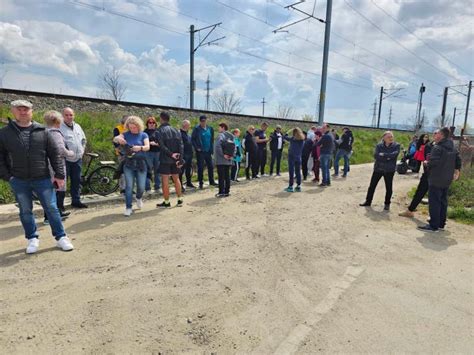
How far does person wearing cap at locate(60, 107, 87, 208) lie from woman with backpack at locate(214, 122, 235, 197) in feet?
9.75

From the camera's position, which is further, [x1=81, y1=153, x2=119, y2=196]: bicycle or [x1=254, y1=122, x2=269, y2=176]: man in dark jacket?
[x1=254, y1=122, x2=269, y2=176]: man in dark jacket

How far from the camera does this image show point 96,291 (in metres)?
3.54

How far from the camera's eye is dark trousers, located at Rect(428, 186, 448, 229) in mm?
6109

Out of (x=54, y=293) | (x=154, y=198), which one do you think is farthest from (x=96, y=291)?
(x=154, y=198)

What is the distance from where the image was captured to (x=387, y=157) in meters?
7.32

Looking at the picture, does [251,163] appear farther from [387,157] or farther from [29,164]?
[29,164]

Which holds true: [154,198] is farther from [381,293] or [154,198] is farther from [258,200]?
[381,293]

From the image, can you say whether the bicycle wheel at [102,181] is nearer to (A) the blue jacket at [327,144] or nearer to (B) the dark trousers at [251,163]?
(B) the dark trousers at [251,163]

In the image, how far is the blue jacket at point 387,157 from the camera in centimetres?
729

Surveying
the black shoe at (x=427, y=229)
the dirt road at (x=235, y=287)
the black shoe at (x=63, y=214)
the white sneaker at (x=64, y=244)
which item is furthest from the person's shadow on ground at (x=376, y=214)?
the black shoe at (x=63, y=214)

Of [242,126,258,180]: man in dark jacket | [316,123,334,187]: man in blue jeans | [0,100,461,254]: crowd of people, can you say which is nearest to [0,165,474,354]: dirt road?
[0,100,461,254]: crowd of people

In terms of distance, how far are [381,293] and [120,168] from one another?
495 centimetres

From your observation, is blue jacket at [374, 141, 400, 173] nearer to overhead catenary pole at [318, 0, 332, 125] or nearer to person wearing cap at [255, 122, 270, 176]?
person wearing cap at [255, 122, 270, 176]

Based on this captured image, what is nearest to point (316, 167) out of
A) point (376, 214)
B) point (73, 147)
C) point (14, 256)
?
point (376, 214)
